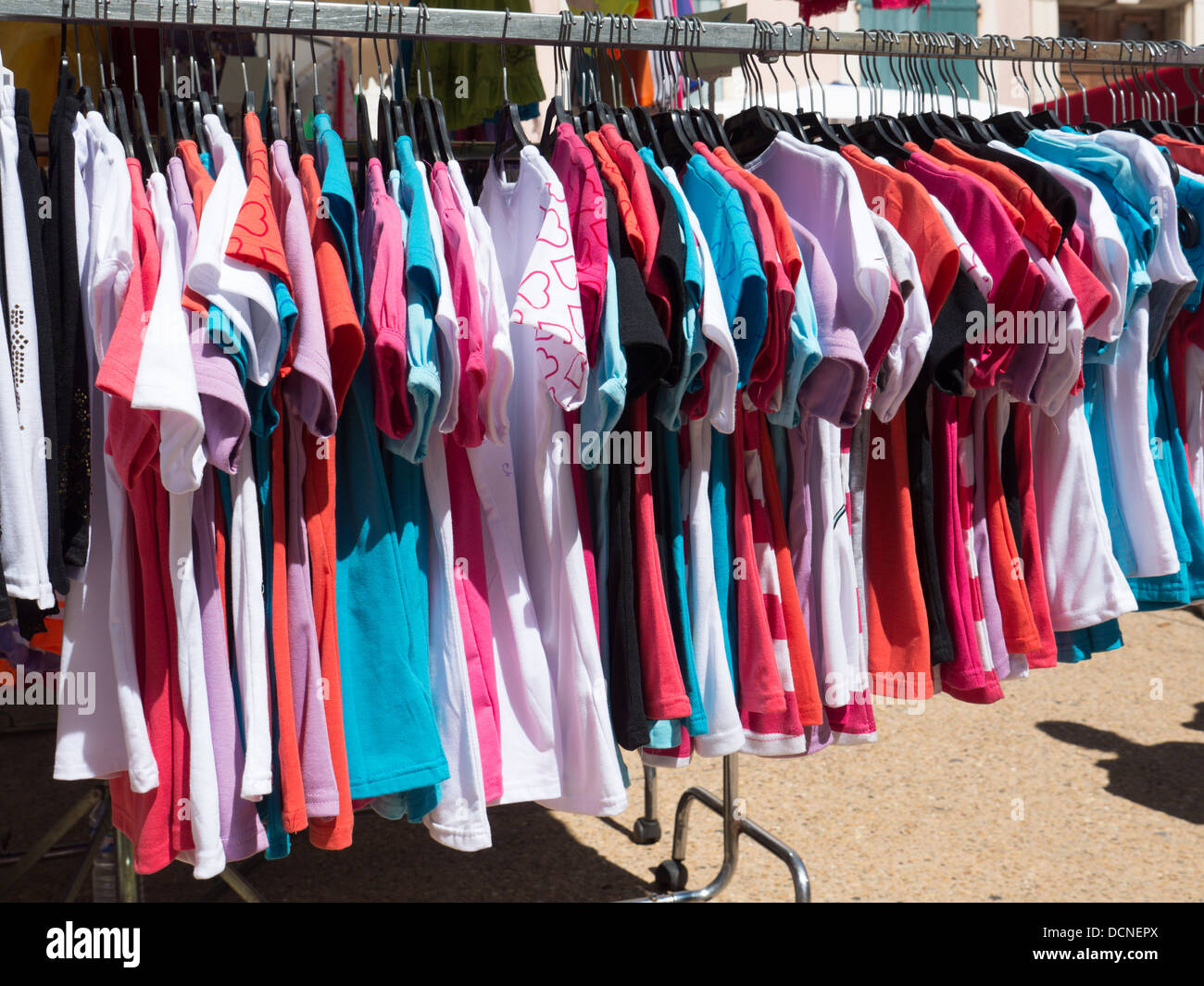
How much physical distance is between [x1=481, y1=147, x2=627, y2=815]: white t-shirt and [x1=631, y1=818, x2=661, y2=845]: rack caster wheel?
158cm

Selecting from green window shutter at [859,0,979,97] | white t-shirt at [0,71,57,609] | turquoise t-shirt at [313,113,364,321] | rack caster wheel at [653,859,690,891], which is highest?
green window shutter at [859,0,979,97]

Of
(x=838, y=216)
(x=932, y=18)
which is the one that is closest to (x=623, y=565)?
(x=838, y=216)

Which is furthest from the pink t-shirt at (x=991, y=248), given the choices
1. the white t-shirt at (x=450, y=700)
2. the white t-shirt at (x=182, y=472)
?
the white t-shirt at (x=182, y=472)

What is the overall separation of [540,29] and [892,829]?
2582 millimetres

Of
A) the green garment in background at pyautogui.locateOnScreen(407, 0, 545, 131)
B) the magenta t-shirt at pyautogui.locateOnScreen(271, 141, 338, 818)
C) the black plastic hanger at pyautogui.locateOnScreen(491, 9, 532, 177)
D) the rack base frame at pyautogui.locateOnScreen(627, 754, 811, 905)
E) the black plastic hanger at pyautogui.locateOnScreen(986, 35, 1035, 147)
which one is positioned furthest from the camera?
the green garment in background at pyautogui.locateOnScreen(407, 0, 545, 131)

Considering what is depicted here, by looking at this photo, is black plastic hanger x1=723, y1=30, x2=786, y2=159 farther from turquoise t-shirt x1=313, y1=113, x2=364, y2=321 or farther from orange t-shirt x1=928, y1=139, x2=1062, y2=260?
turquoise t-shirt x1=313, y1=113, x2=364, y2=321

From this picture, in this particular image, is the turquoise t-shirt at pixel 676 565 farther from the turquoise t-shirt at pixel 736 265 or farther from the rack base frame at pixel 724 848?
the rack base frame at pixel 724 848

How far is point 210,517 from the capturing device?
5.29 ft

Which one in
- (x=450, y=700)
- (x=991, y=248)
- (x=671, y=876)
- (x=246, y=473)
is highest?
(x=991, y=248)

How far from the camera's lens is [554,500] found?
1777 mm

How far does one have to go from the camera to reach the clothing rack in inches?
65.4

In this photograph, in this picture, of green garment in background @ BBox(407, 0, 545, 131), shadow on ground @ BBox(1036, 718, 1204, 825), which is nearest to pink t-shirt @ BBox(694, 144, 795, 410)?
green garment in background @ BBox(407, 0, 545, 131)

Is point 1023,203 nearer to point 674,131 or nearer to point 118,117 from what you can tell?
point 674,131
